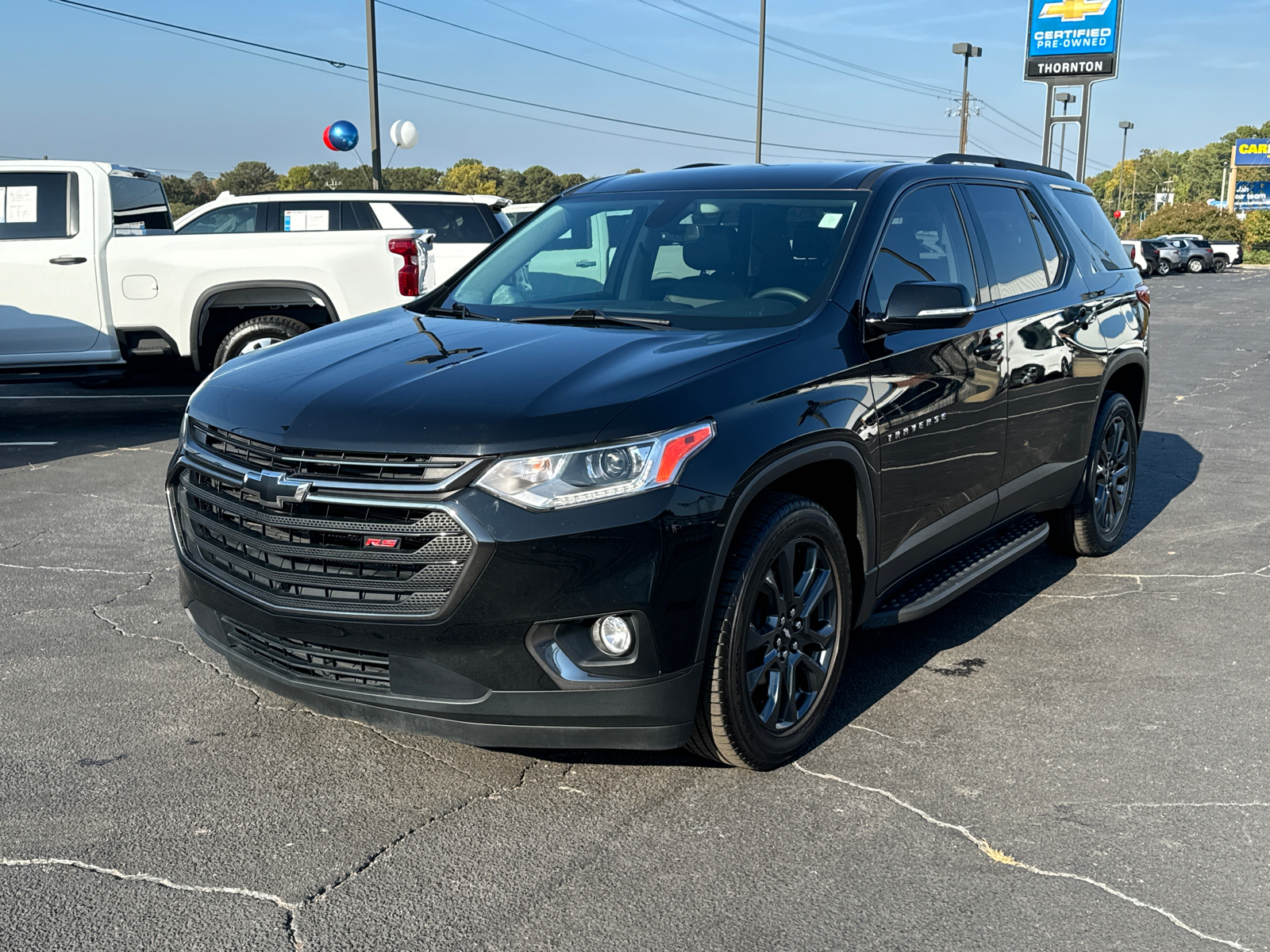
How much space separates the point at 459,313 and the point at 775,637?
179cm

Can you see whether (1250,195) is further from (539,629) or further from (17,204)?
(539,629)

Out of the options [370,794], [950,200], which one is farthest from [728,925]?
[950,200]

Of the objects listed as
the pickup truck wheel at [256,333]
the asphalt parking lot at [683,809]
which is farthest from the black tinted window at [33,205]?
the asphalt parking lot at [683,809]

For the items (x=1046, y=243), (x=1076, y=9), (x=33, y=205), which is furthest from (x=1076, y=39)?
(x=1046, y=243)

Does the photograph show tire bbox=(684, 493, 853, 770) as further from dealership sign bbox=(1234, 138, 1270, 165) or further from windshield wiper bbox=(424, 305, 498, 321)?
dealership sign bbox=(1234, 138, 1270, 165)

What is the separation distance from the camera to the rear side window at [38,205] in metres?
9.54

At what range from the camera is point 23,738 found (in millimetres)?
3783

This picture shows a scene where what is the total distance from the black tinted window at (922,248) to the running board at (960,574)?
104cm

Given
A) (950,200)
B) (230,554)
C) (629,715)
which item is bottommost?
(629,715)

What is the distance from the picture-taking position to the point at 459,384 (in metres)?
3.30

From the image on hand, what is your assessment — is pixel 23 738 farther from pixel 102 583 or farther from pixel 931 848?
pixel 931 848

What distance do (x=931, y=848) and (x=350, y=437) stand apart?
192 cm

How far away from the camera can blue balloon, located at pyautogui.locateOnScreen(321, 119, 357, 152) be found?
21016mm

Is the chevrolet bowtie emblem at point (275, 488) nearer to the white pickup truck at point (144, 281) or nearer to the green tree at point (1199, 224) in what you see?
the white pickup truck at point (144, 281)
